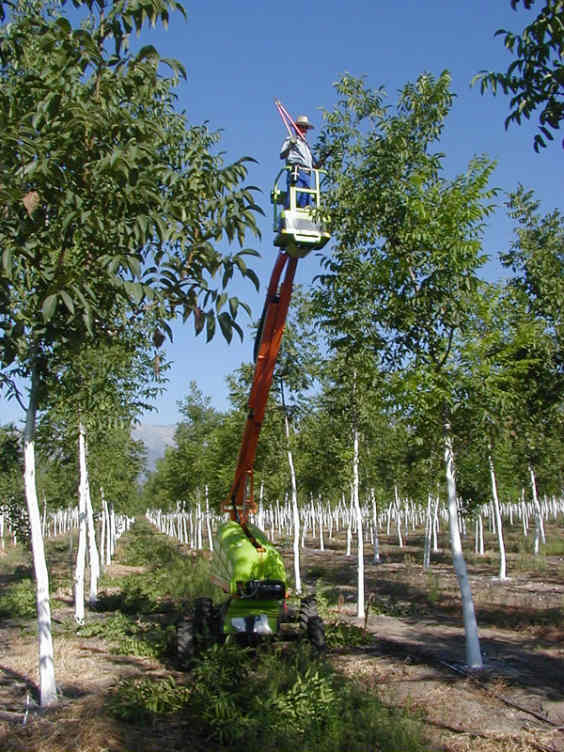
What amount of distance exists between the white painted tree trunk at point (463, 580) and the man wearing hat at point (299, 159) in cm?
487

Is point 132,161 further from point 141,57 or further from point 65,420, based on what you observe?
point 65,420

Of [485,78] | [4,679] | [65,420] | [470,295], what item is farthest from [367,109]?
[4,679]

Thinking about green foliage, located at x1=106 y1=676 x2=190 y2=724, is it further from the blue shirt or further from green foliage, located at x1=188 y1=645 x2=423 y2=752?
the blue shirt

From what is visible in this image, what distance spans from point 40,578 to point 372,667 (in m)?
5.98

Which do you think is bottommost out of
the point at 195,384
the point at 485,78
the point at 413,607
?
the point at 413,607

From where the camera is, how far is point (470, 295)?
11031 millimetres

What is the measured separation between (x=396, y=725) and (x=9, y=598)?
17.3m

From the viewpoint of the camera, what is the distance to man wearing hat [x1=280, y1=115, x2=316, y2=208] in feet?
30.6

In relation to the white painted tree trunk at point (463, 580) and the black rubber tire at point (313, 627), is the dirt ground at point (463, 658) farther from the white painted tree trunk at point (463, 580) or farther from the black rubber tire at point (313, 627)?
the black rubber tire at point (313, 627)

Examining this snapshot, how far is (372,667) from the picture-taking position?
434 inches

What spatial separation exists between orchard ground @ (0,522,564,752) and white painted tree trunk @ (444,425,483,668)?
14.8 inches

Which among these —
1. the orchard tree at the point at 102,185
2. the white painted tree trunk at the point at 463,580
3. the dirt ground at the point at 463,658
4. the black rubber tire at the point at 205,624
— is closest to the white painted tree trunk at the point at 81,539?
the black rubber tire at the point at 205,624

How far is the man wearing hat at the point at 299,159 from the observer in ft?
30.6

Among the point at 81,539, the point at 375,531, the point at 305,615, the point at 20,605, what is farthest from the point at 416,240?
the point at 375,531
